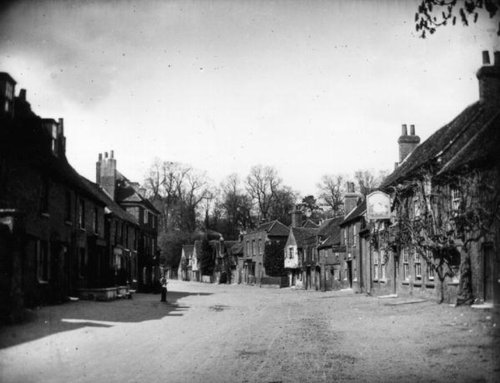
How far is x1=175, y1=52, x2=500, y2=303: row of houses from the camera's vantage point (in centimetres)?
1984

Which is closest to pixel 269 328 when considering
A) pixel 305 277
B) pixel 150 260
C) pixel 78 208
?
pixel 78 208

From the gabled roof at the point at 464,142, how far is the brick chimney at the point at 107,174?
23.5m

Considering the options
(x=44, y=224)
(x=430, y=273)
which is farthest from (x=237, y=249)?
(x=44, y=224)

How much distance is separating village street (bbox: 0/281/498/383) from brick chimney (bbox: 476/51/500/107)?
432 inches

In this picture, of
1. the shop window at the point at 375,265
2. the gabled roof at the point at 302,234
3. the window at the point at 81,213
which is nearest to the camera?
the window at the point at 81,213

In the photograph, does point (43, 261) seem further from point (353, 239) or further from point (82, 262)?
point (353, 239)

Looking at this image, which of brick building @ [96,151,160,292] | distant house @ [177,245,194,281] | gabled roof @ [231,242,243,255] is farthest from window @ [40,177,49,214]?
distant house @ [177,245,194,281]

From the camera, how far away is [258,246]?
2886 inches

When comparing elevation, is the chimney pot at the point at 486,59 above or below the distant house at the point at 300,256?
above

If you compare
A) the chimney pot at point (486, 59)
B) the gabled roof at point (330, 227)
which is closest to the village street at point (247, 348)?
the chimney pot at point (486, 59)

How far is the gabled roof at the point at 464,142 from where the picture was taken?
2070 cm

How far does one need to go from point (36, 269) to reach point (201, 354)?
12871 millimetres

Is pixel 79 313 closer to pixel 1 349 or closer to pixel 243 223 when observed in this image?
pixel 1 349

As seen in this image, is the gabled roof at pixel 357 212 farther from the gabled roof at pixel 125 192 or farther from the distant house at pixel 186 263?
the distant house at pixel 186 263
